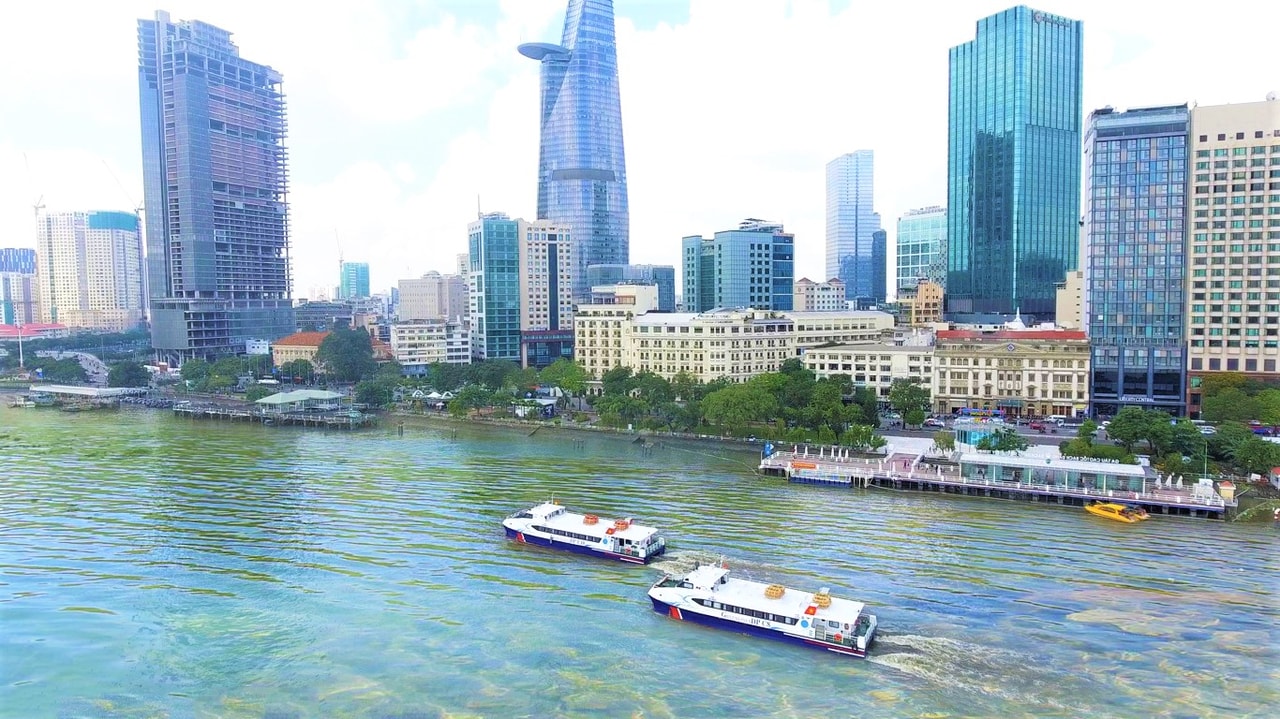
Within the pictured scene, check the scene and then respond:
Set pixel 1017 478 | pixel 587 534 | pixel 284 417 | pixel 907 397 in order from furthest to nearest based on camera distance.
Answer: pixel 284 417
pixel 907 397
pixel 1017 478
pixel 587 534

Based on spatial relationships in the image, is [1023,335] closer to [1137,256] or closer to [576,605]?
[1137,256]

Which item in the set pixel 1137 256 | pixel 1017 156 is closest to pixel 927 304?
pixel 1017 156

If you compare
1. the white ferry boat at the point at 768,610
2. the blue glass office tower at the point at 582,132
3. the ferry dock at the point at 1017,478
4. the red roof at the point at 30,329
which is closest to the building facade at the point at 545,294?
the blue glass office tower at the point at 582,132

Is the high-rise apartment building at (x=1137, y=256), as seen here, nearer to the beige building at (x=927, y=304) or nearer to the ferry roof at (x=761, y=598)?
the ferry roof at (x=761, y=598)

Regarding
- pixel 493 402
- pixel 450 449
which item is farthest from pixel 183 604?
pixel 493 402

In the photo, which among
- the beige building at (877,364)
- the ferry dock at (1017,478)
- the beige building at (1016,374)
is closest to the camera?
the ferry dock at (1017,478)

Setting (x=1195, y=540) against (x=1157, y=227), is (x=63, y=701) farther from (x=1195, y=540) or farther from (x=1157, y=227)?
(x=1157, y=227)
